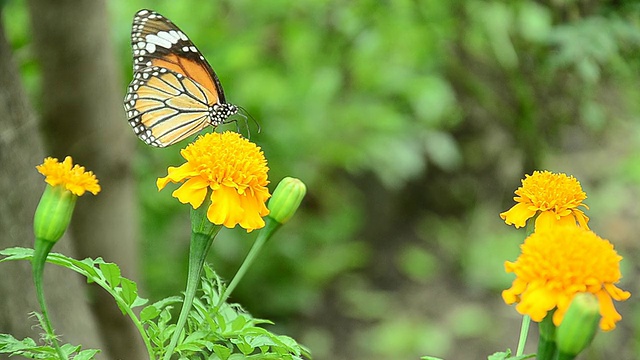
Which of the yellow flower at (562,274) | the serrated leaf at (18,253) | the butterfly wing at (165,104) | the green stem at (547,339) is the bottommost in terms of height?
the serrated leaf at (18,253)

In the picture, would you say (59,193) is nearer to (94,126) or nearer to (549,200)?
(549,200)

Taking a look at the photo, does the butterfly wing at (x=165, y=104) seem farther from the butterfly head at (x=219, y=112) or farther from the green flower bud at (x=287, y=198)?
the green flower bud at (x=287, y=198)

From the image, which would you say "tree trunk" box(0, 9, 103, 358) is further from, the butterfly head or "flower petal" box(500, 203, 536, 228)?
"flower petal" box(500, 203, 536, 228)

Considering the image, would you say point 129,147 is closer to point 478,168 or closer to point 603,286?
point 603,286

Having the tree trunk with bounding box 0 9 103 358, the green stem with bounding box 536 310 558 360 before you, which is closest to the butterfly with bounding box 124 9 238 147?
the tree trunk with bounding box 0 9 103 358

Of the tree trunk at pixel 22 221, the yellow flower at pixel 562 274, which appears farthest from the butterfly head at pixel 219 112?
the yellow flower at pixel 562 274

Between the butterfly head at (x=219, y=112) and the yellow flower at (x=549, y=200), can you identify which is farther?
the butterfly head at (x=219, y=112)
